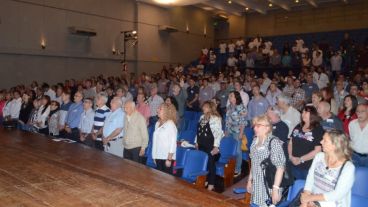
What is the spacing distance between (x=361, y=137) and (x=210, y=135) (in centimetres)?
200

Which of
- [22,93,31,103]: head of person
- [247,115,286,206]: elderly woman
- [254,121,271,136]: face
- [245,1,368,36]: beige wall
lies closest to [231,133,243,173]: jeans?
[247,115,286,206]: elderly woman

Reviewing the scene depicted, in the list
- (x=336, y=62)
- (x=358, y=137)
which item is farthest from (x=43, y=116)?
(x=336, y=62)

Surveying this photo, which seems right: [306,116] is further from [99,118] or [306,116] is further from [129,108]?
[99,118]

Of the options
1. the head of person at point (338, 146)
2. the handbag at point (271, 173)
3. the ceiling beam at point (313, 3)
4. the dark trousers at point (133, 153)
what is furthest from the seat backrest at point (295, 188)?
the ceiling beam at point (313, 3)

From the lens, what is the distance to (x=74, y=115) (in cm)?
623

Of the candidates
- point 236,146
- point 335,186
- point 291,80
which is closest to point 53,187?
point 335,186

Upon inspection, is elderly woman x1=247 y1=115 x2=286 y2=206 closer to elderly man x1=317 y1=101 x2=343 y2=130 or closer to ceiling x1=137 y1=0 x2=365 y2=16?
elderly man x1=317 y1=101 x2=343 y2=130

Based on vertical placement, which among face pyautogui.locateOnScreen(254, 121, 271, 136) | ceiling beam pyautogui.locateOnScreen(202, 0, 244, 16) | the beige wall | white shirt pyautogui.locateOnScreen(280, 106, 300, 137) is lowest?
white shirt pyautogui.locateOnScreen(280, 106, 300, 137)

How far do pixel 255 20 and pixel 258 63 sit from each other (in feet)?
22.9

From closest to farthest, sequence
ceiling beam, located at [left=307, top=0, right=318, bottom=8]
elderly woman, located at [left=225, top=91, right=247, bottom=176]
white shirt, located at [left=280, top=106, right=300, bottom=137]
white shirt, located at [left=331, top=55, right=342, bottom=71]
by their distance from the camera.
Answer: white shirt, located at [left=280, top=106, right=300, bottom=137], elderly woman, located at [left=225, top=91, right=247, bottom=176], white shirt, located at [left=331, top=55, right=342, bottom=71], ceiling beam, located at [left=307, top=0, right=318, bottom=8]

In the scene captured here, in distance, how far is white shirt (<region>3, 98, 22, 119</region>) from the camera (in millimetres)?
7484

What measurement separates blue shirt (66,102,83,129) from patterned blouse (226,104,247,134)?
263 centimetres

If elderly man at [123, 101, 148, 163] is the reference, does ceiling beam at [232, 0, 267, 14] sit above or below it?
above

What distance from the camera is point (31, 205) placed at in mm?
2260
